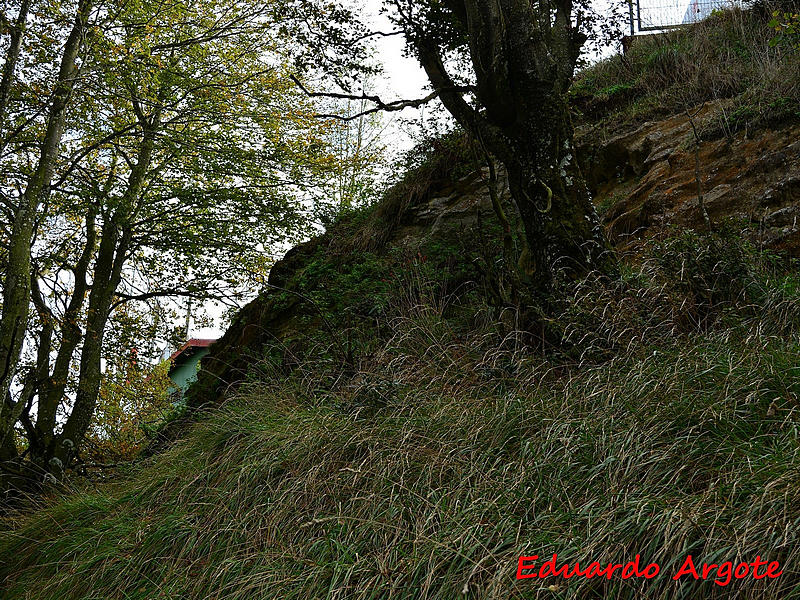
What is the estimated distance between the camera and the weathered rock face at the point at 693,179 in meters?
5.05

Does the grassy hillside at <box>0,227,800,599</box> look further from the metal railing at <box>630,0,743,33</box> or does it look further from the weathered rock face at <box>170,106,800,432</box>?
the metal railing at <box>630,0,743,33</box>

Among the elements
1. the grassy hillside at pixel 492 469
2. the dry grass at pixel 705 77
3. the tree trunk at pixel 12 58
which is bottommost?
the grassy hillside at pixel 492 469

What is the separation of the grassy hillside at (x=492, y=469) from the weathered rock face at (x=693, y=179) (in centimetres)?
110

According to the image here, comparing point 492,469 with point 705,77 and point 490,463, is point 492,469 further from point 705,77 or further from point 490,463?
point 705,77

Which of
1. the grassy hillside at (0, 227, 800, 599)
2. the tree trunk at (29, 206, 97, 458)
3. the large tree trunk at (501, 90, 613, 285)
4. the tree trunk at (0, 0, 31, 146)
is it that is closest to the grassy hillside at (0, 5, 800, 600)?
the grassy hillside at (0, 227, 800, 599)

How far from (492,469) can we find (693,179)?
4.28 metres

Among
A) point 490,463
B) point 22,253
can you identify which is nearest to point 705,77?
point 490,463

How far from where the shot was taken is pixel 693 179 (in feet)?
19.4

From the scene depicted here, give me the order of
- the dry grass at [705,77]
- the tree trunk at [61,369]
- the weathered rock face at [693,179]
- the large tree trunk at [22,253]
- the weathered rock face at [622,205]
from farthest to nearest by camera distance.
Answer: the tree trunk at [61,369]
the dry grass at [705,77]
the large tree trunk at [22,253]
the weathered rock face at [622,205]
the weathered rock face at [693,179]

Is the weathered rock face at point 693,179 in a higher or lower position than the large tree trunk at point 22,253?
lower

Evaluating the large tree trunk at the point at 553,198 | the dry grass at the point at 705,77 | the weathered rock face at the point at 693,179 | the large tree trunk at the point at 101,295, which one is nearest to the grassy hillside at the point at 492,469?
the large tree trunk at the point at 553,198

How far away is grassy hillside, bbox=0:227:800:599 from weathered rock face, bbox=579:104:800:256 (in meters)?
1.10

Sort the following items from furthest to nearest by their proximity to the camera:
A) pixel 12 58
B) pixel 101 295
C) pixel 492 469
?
pixel 101 295, pixel 12 58, pixel 492 469

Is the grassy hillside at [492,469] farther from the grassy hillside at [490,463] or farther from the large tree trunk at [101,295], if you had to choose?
the large tree trunk at [101,295]
